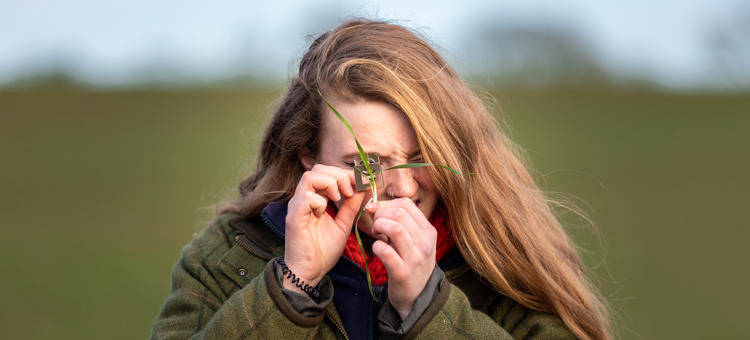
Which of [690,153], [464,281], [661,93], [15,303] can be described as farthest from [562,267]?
[661,93]

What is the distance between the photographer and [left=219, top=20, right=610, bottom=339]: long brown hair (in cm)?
270

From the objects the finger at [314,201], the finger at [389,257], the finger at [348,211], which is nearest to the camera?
the finger at [389,257]

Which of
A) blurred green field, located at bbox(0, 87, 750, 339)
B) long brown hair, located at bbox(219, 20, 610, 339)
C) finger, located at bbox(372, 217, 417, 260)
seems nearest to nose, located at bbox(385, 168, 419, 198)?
long brown hair, located at bbox(219, 20, 610, 339)

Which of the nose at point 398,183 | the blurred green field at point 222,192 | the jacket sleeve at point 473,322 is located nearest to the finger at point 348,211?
the nose at point 398,183

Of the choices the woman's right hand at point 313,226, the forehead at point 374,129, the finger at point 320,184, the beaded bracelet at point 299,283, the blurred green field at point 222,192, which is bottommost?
the blurred green field at point 222,192

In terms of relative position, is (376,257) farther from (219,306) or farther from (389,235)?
(219,306)

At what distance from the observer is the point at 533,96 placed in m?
20.1

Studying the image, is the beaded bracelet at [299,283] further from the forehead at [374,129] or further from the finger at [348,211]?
the forehead at [374,129]

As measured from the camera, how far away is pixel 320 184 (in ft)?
8.13

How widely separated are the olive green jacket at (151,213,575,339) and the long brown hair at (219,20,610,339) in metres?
0.09

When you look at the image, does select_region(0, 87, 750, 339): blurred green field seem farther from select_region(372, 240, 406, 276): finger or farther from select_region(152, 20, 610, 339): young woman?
select_region(372, 240, 406, 276): finger

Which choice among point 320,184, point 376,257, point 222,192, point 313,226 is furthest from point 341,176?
point 222,192

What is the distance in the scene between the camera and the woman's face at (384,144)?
264cm

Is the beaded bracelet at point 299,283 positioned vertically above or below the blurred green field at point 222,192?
above
